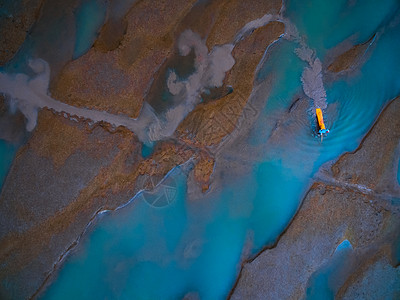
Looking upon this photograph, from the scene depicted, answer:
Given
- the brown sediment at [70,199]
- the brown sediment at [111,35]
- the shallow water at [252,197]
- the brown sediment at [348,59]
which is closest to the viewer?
the brown sediment at [70,199]

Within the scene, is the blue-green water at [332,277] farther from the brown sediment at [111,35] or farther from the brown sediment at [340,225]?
the brown sediment at [111,35]

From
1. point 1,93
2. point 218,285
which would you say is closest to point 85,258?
point 218,285

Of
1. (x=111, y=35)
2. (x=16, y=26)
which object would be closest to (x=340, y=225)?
(x=111, y=35)

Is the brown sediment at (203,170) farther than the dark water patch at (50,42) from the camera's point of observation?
Yes

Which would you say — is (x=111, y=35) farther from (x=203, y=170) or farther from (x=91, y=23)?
(x=203, y=170)

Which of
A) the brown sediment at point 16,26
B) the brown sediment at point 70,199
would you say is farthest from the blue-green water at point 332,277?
the brown sediment at point 16,26

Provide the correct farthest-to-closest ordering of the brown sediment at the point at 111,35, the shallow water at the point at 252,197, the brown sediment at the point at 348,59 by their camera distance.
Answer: the brown sediment at the point at 348,59, the shallow water at the point at 252,197, the brown sediment at the point at 111,35
